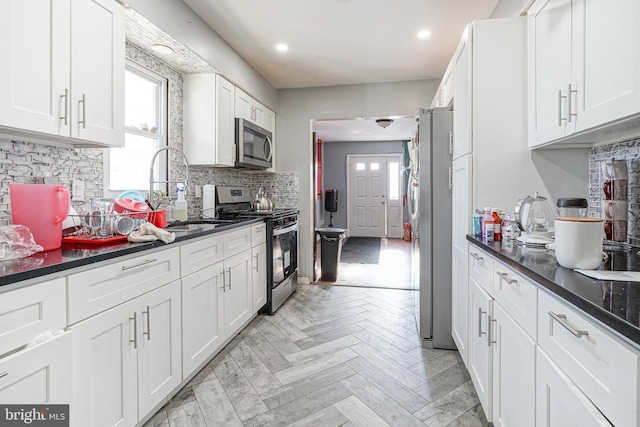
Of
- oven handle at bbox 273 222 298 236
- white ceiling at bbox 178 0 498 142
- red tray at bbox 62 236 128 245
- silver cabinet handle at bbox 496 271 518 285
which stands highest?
white ceiling at bbox 178 0 498 142

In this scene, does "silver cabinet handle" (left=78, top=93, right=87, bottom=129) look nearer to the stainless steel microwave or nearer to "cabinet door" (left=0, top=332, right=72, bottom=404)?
"cabinet door" (left=0, top=332, right=72, bottom=404)

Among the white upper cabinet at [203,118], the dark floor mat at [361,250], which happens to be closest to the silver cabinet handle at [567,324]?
the white upper cabinet at [203,118]

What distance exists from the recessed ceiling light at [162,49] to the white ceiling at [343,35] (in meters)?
0.35

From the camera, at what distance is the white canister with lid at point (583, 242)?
3.49 ft

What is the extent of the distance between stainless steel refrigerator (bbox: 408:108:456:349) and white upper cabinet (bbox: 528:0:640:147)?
0.69 metres

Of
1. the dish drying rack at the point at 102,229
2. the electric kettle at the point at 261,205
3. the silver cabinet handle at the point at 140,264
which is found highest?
the electric kettle at the point at 261,205

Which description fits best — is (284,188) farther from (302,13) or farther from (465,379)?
(465,379)

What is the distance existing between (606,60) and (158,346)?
7.34 ft

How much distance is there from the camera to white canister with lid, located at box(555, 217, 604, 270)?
3.49ft

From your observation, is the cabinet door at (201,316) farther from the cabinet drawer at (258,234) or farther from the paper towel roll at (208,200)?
the paper towel roll at (208,200)

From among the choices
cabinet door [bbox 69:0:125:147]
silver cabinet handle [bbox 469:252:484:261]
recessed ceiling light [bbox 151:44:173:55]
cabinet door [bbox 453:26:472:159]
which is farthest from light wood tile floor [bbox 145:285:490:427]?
recessed ceiling light [bbox 151:44:173:55]

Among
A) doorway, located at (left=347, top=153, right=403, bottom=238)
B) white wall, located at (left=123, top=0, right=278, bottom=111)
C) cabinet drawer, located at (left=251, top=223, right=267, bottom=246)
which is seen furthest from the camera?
doorway, located at (left=347, top=153, right=403, bottom=238)

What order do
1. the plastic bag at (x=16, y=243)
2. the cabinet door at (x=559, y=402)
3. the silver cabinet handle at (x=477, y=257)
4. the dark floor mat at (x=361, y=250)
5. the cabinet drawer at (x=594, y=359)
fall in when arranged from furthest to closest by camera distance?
the dark floor mat at (x=361, y=250), the silver cabinet handle at (x=477, y=257), the plastic bag at (x=16, y=243), the cabinet door at (x=559, y=402), the cabinet drawer at (x=594, y=359)

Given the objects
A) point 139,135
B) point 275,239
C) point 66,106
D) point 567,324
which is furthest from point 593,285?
point 139,135
